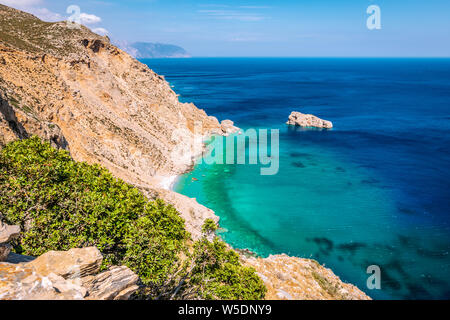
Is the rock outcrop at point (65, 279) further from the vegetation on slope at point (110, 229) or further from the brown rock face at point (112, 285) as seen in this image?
the vegetation on slope at point (110, 229)

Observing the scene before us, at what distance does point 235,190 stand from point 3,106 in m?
35.3

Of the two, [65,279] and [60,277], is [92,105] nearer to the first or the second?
[65,279]

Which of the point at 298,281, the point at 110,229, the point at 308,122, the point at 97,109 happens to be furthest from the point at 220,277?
the point at 308,122

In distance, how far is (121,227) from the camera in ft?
44.5

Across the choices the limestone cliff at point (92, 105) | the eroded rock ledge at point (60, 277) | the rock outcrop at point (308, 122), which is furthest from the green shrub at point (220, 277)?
the rock outcrop at point (308, 122)

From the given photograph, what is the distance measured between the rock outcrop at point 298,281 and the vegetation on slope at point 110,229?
572cm

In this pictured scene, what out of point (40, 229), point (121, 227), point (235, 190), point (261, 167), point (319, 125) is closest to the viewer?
point (40, 229)

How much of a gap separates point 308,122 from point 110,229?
296ft

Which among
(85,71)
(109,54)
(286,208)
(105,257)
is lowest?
(286,208)

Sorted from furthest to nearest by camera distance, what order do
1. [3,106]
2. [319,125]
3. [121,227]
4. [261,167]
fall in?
[319,125]
[261,167]
[3,106]
[121,227]

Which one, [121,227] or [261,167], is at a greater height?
[121,227]

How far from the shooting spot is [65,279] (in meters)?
9.02
